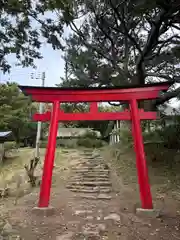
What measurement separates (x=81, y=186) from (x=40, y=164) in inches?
181

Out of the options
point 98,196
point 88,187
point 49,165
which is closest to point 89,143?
point 88,187

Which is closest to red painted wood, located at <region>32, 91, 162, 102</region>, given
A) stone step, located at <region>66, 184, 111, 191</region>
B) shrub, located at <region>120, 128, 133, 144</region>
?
stone step, located at <region>66, 184, 111, 191</region>

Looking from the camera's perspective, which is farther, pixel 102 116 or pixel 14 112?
pixel 14 112

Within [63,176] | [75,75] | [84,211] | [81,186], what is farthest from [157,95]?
[75,75]

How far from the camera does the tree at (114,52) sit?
10.6 metres

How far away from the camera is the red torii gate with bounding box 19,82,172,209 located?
20.6ft

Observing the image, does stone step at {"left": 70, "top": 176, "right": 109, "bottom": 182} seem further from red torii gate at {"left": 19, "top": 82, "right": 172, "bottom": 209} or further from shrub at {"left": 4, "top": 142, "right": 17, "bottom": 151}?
shrub at {"left": 4, "top": 142, "right": 17, "bottom": 151}

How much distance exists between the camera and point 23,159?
52.1ft

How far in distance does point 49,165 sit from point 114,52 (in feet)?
25.7

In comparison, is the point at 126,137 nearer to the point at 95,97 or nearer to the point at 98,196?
the point at 98,196

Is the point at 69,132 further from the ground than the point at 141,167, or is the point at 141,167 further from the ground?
the point at 69,132

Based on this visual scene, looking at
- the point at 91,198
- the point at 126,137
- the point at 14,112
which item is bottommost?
the point at 91,198

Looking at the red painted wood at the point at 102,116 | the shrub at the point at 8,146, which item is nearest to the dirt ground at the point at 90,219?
the red painted wood at the point at 102,116

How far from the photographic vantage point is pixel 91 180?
1002 centimetres
